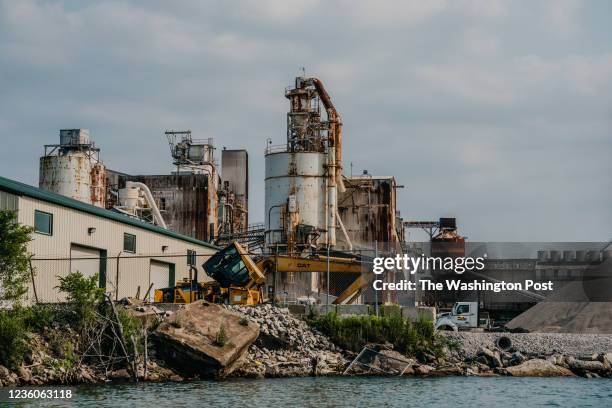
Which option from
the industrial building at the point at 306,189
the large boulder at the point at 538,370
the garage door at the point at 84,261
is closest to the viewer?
the large boulder at the point at 538,370

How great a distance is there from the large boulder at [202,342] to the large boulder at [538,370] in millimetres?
10067

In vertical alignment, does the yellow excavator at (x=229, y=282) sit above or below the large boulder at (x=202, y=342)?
above

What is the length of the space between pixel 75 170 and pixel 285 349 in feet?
108

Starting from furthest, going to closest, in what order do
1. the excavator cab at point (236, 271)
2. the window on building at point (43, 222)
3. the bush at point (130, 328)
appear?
the excavator cab at point (236, 271)
the window on building at point (43, 222)
the bush at point (130, 328)

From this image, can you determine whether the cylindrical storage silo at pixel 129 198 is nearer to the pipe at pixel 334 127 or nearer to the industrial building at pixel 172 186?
the industrial building at pixel 172 186

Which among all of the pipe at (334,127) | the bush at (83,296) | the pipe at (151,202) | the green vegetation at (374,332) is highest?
the pipe at (334,127)

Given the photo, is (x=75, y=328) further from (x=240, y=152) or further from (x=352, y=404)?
(x=240, y=152)

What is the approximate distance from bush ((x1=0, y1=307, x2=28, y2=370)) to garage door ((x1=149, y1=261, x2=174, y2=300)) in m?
14.8

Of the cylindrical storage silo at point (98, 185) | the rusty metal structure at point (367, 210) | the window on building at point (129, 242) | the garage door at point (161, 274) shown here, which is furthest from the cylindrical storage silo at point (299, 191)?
the window on building at point (129, 242)

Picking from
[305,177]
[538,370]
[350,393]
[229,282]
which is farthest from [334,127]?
[350,393]

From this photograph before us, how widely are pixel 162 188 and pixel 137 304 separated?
1404 inches

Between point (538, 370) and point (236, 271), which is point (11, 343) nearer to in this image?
point (236, 271)

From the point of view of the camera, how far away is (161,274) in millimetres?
45062

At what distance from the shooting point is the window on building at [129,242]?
4159 centimetres
